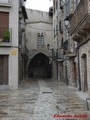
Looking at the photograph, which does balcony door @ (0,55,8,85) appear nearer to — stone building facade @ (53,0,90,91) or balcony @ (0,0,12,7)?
balcony @ (0,0,12,7)

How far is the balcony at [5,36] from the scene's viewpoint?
17.9 m

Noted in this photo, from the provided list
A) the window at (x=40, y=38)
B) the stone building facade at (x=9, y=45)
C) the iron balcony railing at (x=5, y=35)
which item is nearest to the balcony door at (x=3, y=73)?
the stone building facade at (x=9, y=45)

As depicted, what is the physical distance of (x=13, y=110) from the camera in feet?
29.9

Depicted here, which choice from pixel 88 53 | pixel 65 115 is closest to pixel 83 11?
pixel 88 53

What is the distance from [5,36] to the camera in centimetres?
1808

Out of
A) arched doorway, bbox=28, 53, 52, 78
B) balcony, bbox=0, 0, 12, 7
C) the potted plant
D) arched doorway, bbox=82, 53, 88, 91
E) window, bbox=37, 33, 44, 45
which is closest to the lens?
arched doorway, bbox=82, 53, 88, 91

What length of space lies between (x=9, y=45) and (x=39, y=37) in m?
20.5

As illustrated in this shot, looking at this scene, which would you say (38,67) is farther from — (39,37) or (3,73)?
(3,73)

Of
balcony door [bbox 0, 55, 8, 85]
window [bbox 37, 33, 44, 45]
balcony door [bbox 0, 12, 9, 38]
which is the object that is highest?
window [bbox 37, 33, 44, 45]

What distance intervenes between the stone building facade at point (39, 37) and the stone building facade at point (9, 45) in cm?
1770

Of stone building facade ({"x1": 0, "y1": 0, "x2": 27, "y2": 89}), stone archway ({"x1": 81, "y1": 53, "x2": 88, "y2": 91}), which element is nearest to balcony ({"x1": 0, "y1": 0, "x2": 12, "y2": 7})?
stone building facade ({"x1": 0, "y1": 0, "x2": 27, "y2": 89})

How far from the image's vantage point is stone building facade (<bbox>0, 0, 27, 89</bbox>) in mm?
18047

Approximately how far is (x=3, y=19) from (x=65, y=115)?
1192 cm

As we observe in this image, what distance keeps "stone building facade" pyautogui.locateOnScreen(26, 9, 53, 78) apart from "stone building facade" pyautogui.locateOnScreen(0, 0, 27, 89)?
17698 millimetres
